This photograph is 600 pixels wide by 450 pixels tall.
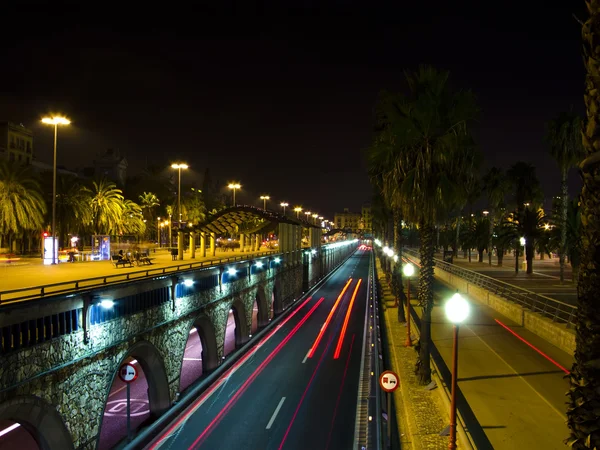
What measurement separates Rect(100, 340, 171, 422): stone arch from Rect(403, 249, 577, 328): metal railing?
635 inches

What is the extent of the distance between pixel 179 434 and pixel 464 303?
36.5ft

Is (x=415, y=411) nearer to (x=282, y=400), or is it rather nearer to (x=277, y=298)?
(x=282, y=400)

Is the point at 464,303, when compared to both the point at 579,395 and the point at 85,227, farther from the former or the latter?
→ the point at 85,227

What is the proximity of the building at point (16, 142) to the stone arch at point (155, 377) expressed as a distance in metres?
77.2

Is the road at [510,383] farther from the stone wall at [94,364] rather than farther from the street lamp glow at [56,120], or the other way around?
the street lamp glow at [56,120]

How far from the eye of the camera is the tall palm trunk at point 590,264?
18.9 ft

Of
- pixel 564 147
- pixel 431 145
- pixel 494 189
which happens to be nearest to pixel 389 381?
pixel 431 145

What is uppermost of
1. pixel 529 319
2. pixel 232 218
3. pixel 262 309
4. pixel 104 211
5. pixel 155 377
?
pixel 104 211

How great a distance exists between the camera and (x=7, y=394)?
10688mm

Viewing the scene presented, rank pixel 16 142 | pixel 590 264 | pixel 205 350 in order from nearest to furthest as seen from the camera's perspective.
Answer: pixel 590 264 < pixel 205 350 < pixel 16 142

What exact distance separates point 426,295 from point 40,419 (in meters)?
15.0

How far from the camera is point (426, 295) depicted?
20.1 metres

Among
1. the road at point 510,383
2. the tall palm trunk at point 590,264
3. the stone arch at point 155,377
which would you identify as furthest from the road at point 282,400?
the tall palm trunk at point 590,264

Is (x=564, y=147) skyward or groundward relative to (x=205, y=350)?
skyward
